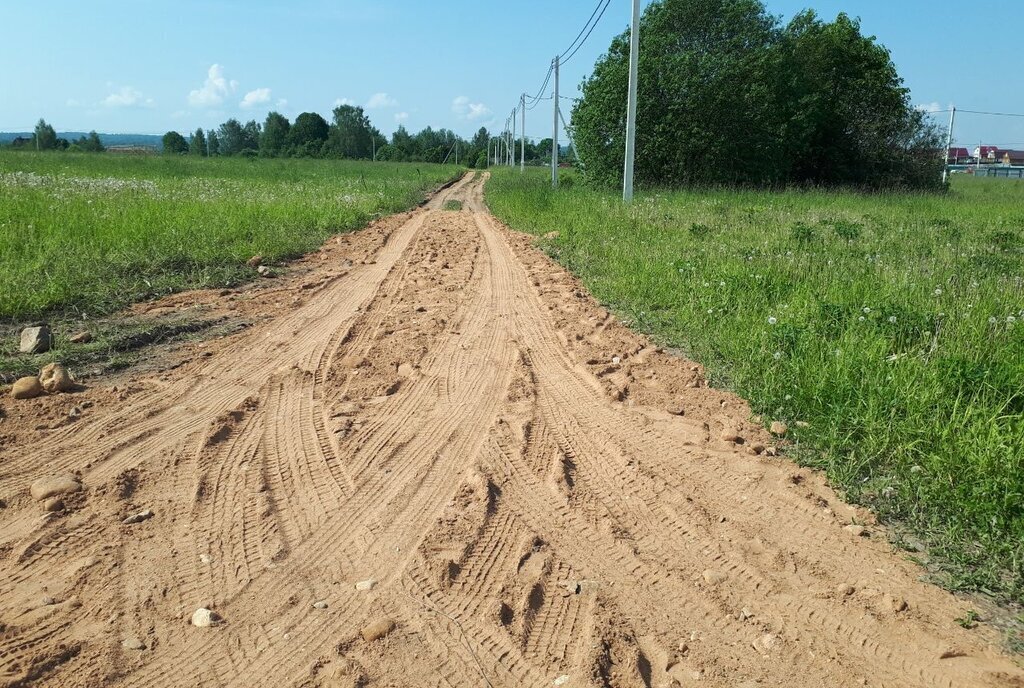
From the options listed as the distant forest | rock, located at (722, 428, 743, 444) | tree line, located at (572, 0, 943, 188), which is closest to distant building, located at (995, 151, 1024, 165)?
the distant forest

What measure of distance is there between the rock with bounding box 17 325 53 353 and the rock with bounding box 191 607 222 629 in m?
4.23

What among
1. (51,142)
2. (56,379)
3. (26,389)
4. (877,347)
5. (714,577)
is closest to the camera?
(714,577)

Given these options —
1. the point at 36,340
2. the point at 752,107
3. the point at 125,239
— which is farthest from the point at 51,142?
the point at 36,340

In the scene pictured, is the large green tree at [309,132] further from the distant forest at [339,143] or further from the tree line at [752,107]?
the tree line at [752,107]

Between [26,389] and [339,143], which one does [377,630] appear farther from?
[339,143]

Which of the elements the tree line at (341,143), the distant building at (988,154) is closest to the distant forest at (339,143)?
the tree line at (341,143)

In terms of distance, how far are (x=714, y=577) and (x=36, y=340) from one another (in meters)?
5.73

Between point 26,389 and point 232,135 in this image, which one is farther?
point 232,135

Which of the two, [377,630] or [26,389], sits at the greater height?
[26,389]

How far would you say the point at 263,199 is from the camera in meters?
18.9

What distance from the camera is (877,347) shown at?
568 centimetres

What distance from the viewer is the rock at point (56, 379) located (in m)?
5.32

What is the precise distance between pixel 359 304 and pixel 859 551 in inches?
251

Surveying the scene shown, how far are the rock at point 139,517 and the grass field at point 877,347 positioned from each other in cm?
381
